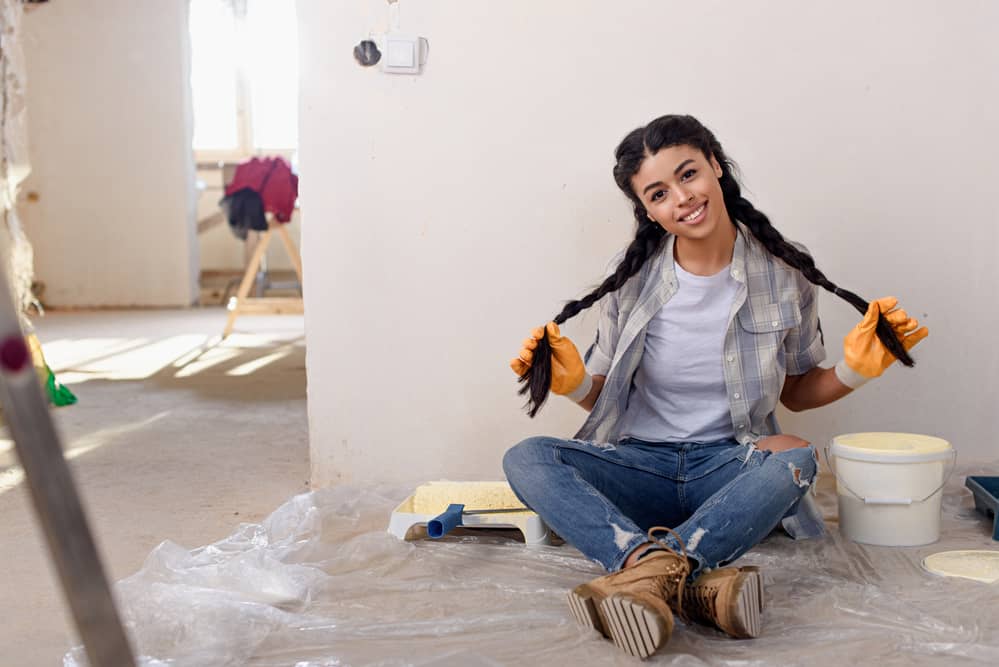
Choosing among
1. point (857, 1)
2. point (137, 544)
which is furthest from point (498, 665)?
point (857, 1)

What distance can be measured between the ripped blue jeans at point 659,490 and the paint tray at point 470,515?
0.18m

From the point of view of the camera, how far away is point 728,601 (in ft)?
4.74

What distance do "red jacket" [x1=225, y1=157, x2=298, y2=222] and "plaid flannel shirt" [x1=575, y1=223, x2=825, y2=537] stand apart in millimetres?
3427

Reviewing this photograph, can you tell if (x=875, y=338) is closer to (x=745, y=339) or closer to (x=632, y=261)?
(x=745, y=339)

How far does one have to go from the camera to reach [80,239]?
6543 mm

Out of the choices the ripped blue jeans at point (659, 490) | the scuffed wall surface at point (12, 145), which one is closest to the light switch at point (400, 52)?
the ripped blue jeans at point (659, 490)

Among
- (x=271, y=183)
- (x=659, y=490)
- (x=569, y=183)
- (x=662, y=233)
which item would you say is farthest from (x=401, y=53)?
(x=271, y=183)

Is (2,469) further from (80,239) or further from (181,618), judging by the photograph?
(80,239)

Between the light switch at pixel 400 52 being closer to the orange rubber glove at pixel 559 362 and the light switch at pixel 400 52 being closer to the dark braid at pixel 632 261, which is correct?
the dark braid at pixel 632 261

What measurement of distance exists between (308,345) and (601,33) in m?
0.94

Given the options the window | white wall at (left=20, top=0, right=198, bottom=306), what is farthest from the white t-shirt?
the window

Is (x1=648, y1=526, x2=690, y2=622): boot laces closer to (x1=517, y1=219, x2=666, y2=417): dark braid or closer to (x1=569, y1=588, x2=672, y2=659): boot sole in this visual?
(x1=569, y1=588, x2=672, y2=659): boot sole

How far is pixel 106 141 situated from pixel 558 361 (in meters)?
5.47

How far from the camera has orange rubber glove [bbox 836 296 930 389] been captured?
1793mm
